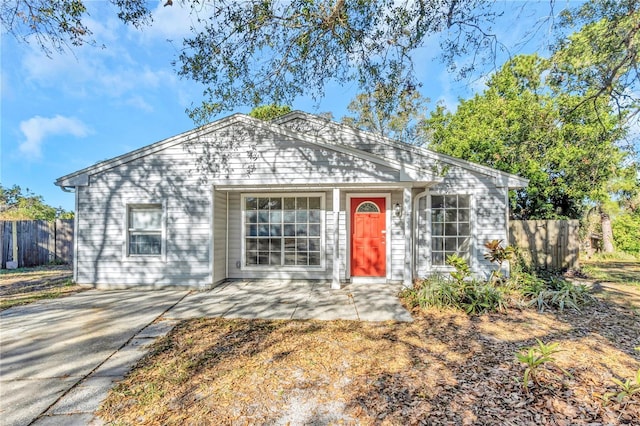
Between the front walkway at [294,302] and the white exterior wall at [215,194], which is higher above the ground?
the white exterior wall at [215,194]

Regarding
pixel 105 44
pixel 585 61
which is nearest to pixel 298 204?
pixel 105 44

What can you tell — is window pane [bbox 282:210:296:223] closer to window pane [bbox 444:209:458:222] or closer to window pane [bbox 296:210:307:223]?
window pane [bbox 296:210:307:223]

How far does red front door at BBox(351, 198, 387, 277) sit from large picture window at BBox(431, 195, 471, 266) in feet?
4.55

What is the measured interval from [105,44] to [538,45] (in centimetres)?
713

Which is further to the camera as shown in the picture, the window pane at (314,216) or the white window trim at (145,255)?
the window pane at (314,216)

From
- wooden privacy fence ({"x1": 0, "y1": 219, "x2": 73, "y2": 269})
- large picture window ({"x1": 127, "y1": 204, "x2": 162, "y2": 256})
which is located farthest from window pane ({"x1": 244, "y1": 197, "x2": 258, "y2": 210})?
wooden privacy fence ({"x1": 0, "y1": 219, "x2": 73, "y2": 269})

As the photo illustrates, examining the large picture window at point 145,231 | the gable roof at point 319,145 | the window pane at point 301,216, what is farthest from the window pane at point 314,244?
the large picture window at point 145,231

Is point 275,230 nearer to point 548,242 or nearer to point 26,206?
point 548,242

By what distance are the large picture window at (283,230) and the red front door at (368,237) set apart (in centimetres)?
95

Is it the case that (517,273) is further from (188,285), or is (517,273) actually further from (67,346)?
(67,346)

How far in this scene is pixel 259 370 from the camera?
10.4 ft

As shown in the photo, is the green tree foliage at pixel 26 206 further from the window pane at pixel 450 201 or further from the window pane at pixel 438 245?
the window pane at pixel 450 201

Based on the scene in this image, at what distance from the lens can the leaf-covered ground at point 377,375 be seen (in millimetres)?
2453

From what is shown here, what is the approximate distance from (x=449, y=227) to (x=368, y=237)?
221 centimetres
